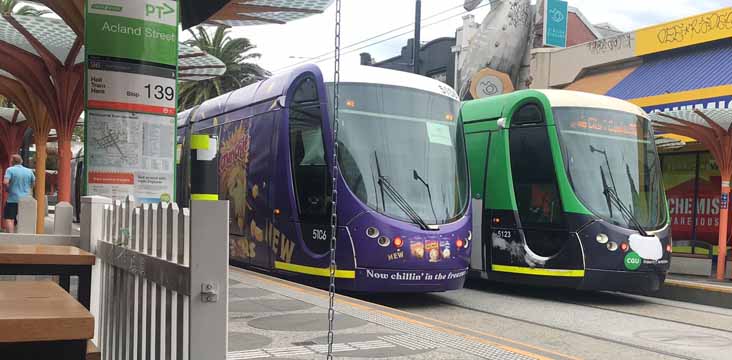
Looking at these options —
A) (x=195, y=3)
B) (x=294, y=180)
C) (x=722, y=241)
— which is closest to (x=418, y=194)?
(x=294, y=180)

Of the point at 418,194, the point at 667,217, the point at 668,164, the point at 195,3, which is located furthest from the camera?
the point at 668,164

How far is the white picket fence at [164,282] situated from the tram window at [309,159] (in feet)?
19.0

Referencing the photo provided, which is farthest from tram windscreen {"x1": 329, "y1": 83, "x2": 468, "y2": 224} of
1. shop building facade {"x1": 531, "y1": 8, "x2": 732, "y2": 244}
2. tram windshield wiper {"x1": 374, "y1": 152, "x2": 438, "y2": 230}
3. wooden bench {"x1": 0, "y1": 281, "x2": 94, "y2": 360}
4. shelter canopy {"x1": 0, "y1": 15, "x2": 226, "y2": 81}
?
shop building facade {"x1": 531, "y1": 8, "x2": 732, "y2": 244}

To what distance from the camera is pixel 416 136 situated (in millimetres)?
9477

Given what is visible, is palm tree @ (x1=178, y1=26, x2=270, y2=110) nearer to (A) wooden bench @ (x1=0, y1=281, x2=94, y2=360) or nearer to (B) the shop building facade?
(B) the shop building facade

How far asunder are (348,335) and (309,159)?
4035 millimetres

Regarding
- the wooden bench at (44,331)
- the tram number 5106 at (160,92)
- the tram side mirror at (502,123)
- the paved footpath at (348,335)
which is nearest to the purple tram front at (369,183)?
the tram side mirror at (502,123)

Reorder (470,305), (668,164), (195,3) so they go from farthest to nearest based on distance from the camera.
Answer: (668,164) → (470,305) → (195,3)

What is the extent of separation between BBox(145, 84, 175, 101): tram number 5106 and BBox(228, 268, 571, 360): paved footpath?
210 centimetres

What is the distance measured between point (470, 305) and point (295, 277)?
2507 millimetres

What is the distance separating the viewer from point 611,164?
34.5 feet

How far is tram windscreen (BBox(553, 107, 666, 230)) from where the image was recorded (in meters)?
10.3

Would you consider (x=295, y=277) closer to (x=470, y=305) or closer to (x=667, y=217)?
(x=470, y=305)

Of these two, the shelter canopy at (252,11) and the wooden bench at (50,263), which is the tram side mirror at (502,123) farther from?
the wooden bench at (50,263)
